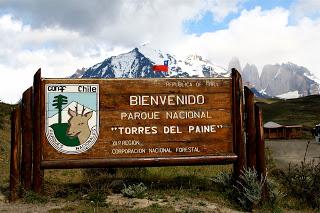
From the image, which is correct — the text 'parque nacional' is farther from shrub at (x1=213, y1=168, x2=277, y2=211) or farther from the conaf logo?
shrub at (x1=213, y1=168, x2=277, y2=211)

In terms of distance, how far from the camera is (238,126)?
1067 centimetres

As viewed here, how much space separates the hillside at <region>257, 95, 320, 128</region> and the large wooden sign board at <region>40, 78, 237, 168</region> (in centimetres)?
8539

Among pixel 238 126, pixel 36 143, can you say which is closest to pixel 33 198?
pixel 36 143

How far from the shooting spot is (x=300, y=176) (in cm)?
1119

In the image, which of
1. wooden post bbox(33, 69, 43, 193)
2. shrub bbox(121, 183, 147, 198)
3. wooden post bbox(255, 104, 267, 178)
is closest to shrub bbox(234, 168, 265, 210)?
wooden post bbox(255, 104, 267, 178)

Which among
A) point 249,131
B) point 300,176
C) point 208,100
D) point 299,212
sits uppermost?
point 208,100

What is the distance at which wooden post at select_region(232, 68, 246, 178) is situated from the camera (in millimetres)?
10656

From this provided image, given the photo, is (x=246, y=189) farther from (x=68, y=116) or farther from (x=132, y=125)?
(x=68, y=116)

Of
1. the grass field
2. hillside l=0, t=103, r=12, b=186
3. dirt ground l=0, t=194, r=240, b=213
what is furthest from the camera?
hillside l=0, t=103, r=12, b=186

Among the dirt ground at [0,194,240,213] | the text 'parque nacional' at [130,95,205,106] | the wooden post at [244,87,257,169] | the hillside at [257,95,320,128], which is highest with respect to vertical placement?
the hillside at [257,95,320,128]

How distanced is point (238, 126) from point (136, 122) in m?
2.45

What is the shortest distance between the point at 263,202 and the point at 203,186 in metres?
1.63

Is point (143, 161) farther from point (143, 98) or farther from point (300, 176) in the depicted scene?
point (300, 176)

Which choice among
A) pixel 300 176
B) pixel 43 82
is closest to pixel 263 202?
pixel 300 176
